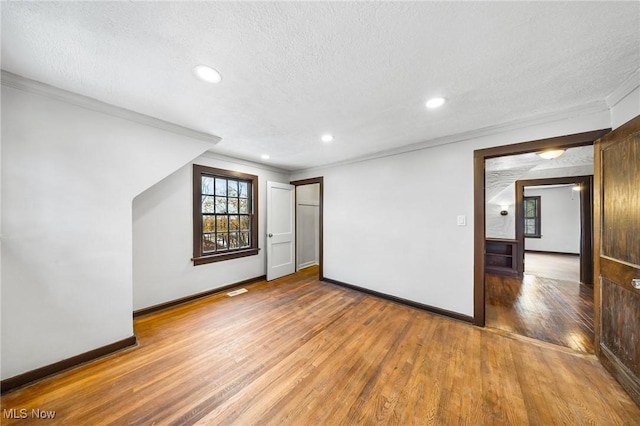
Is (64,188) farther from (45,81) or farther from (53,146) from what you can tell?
(45,81)

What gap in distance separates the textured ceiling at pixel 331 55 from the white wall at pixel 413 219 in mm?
592

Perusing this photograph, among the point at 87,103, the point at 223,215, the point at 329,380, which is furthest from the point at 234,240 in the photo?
the point at 329,380

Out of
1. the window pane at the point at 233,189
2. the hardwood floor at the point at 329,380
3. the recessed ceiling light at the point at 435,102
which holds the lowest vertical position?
the hardwood floor at the point at 329,380

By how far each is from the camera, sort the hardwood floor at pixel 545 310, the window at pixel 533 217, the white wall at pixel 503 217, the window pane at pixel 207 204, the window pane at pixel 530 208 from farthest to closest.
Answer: the window pane at pixel 530 208
the window at pixel 533 217
the white wall at pixel 503 217
the window pane at pixel 207 204
the hardwood floor at pixel 545 310

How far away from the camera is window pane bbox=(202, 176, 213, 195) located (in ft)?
11.1

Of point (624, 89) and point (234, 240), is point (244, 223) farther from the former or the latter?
point (624, 89)

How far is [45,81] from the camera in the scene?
5.35 feet

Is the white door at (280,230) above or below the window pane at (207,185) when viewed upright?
below

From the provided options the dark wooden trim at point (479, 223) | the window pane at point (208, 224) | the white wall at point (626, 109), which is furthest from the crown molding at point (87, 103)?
the white wall at point (626, 109)

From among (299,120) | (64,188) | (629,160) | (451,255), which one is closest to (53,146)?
(64,188)

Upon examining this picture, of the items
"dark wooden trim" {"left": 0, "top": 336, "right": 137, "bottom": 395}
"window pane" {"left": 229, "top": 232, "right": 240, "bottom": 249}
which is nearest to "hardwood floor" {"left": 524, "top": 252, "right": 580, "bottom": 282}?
"window pane" {"left": 229, "top": 232, "right": 240, "bottom": 249}

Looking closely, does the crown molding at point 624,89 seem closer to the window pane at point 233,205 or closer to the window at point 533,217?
the window pane at point 233,205

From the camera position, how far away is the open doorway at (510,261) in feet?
7.48

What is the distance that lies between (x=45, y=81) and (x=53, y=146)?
1.60 ft
